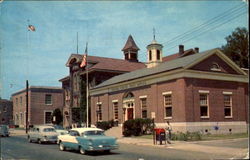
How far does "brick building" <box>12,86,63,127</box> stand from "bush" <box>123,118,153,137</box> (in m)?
34.4

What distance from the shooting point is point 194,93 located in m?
28.8

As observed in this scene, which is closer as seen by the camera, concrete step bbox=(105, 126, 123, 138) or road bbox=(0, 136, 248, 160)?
road bbox=(0, 136, 248, 160)

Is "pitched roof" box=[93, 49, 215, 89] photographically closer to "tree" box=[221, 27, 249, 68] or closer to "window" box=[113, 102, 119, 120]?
"window" box=[113, 102, 119, 120]

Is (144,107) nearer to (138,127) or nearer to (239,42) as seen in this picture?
(138,127)

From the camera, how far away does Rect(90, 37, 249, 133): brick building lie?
28141 mm

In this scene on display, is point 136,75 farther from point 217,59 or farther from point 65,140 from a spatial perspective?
point 65,140

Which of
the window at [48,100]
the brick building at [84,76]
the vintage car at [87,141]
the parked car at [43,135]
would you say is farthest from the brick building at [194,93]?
the window at [48,100]

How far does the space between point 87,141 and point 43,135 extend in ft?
31.7

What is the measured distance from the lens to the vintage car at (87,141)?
15.5 metres

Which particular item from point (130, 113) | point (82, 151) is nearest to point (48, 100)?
point (130, 113)

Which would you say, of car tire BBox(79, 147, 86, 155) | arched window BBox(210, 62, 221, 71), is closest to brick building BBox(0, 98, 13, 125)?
car tire BBox(79, 147, 86, 155)

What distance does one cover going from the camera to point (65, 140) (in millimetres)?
17547

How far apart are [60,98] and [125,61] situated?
27.3m

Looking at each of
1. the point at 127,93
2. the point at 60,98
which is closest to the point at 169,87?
the point at 127,93
